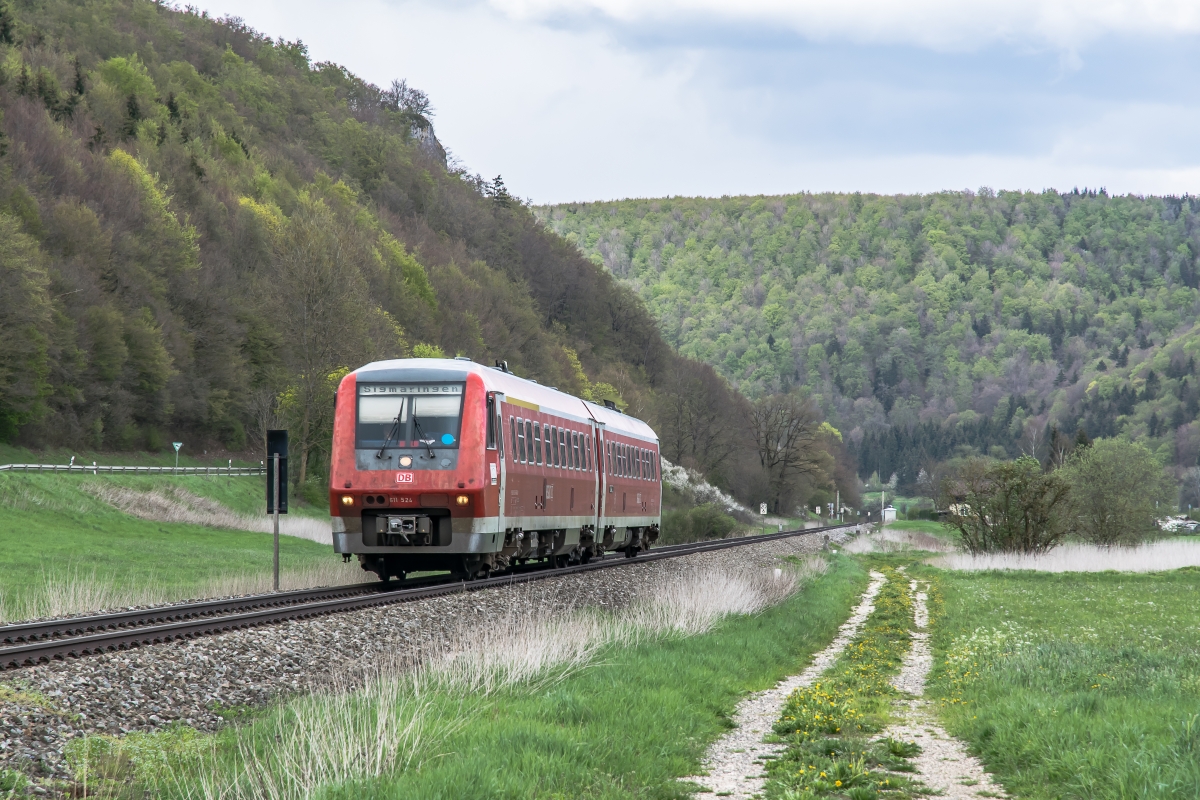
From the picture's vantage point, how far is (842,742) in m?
11.0

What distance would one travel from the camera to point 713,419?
119 m

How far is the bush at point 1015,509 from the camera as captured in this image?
167 feet

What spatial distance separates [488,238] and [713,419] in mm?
38796

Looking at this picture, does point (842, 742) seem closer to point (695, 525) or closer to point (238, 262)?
point (695, 525)

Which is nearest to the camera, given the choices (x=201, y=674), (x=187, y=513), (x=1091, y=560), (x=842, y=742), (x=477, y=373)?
(x=842, y=742)

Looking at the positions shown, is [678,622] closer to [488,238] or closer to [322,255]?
[322,255]

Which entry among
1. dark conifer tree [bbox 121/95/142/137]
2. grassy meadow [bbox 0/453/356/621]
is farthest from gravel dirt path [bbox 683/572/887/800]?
dark conifer tree [bbox 121/95/142/137]

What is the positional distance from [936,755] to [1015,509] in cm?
4288

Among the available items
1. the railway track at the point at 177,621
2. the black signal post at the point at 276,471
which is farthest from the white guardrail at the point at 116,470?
the railway track at the point at 177,621

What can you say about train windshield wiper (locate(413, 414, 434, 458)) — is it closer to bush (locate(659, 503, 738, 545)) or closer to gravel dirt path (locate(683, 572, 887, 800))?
gravel dirt path (locate(683, 572, 887, 800))

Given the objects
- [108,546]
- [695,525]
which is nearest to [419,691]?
[108,546]

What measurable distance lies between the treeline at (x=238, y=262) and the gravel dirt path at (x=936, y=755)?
45643 millimetres

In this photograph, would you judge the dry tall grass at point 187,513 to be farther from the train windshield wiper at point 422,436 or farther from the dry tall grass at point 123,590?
the train windshield wiper at point 422,436

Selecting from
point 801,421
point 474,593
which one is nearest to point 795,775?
point 474,593
